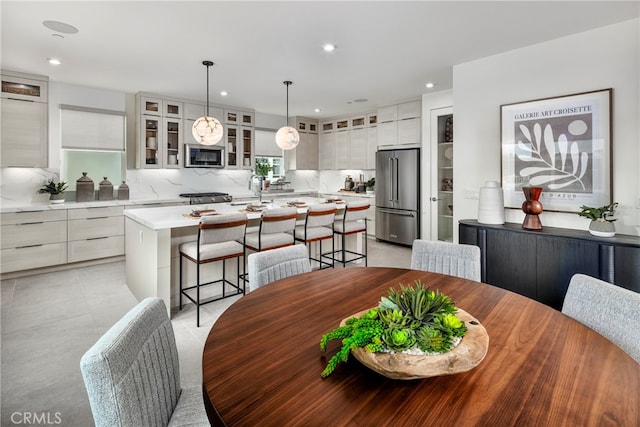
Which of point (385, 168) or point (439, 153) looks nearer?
point (439, 153)

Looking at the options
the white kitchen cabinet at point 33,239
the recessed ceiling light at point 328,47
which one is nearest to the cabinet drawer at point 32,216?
the white kitchen cabinet at point 33,239

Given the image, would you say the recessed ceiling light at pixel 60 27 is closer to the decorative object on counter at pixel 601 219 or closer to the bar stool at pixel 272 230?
the bar stool at pixel 272 230

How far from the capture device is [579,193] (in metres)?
3.08

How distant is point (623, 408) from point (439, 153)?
190 inches

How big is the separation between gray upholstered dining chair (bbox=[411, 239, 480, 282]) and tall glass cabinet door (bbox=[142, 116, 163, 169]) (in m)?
4.77

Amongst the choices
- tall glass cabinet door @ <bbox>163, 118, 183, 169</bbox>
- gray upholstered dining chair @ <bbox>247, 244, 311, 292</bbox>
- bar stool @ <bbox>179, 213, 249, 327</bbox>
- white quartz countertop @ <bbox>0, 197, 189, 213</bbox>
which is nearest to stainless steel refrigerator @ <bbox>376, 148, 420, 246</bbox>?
bar stool @ <bbox>179, 213, 249, 327</bbox>

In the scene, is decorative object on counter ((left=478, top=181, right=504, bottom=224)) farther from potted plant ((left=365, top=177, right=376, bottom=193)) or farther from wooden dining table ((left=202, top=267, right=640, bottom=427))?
potted plant ((left=365, top=177, right=376, bottom=193))

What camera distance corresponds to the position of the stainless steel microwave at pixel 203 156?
18.8ft

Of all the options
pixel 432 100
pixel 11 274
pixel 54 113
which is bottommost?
pixel 11 274

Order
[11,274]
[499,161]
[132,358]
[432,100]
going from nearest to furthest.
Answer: [132,358] → [499,161] → [11,274] → [432,100]

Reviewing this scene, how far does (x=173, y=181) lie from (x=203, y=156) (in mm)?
698

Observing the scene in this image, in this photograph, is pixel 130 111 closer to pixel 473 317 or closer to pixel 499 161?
pixel 499 161

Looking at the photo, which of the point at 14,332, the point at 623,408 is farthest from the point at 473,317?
the point at 14,332

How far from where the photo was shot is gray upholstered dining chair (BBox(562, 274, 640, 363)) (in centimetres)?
112
